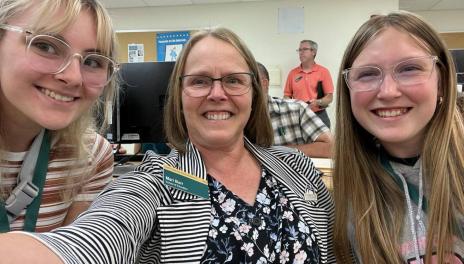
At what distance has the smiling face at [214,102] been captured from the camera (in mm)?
1162

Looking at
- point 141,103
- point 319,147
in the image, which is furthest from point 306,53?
point 141,103

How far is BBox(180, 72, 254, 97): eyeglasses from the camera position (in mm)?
1166

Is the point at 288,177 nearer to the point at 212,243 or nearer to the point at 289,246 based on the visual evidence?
the point at 289,246

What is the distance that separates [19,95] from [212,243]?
657mm

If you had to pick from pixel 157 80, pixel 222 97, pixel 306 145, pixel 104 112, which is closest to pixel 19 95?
pixel 104 112

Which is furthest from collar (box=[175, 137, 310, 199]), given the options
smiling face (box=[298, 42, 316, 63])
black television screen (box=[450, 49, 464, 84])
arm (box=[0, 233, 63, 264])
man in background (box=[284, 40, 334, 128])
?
smiling face (box=[298, 42, 316, 63])

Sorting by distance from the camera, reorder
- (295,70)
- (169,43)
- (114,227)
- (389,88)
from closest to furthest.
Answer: (114,227) → (389,88) → (295,70) → (169,43)

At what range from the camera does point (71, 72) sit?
97 centimetres

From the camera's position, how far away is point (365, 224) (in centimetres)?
111

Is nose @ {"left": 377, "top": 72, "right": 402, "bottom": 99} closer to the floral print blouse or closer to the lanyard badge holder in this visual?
the floral print blouse

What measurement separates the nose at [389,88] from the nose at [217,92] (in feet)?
1.59

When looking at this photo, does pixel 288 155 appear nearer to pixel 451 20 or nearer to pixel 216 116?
pixel 216 116

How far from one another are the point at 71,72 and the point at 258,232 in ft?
2.26

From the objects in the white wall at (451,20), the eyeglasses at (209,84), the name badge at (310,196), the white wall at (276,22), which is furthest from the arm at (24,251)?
the white wall at (451,20)
